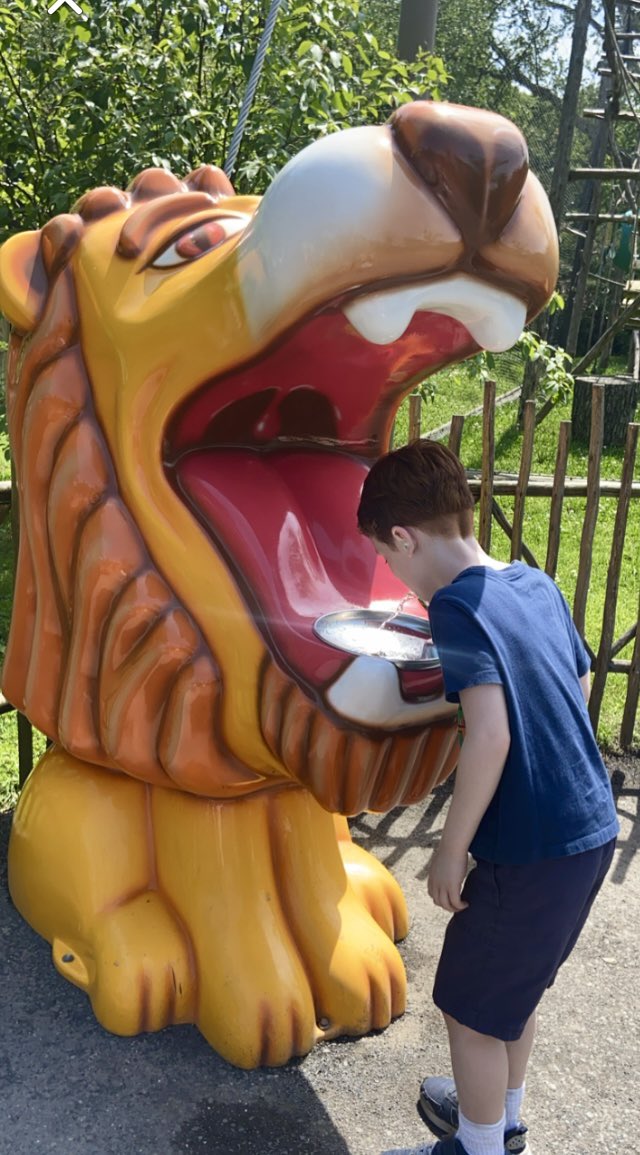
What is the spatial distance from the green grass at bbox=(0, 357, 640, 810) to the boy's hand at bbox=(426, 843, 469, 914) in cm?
218

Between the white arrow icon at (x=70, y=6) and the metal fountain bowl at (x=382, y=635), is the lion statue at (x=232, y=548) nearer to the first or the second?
the metal fountain bowl at (x=382, y=635)

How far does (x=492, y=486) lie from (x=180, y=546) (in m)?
2.14

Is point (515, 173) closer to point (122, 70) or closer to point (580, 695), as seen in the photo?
point (580, 695)

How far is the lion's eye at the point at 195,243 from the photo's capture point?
2.11m

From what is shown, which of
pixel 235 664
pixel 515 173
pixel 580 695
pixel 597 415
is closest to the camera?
pixel 515 173

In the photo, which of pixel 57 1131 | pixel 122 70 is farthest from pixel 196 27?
pixel 57 1131

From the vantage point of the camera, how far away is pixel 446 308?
1.83 m

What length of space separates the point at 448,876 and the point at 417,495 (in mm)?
656

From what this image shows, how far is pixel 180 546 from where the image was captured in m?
2.13

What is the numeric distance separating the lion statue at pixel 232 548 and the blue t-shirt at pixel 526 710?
0.24m

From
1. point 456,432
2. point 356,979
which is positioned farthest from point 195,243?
point 456,432

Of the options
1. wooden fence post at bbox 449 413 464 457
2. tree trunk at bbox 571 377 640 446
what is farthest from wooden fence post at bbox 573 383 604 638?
tree trunk at bbox 571 377 640 446

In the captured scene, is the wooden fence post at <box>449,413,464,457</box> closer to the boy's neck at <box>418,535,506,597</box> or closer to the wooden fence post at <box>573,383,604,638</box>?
the wooden fence post at <box>573,383,604,638</box>

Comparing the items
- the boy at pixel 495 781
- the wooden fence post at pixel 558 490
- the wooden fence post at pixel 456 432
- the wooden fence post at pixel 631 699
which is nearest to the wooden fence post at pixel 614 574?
the wooden fence post at pixel 631 699
